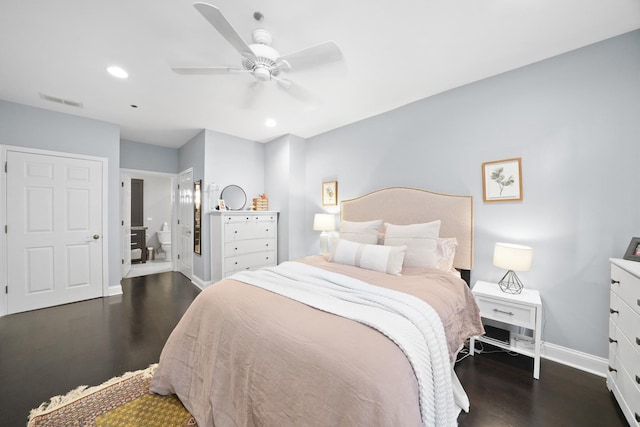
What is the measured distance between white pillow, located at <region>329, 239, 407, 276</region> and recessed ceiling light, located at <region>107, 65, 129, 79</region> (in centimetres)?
276

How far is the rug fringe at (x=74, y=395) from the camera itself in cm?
155

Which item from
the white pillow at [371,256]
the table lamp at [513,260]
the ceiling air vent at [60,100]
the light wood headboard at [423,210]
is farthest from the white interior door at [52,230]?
the table lamp at [513,260]

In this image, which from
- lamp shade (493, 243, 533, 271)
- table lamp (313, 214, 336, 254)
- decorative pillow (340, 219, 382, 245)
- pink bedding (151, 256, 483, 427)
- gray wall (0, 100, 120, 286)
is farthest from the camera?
table lamp (313, 214, 336, 254)

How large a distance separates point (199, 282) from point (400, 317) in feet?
12.7

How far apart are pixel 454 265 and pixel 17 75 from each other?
4896 millimetres

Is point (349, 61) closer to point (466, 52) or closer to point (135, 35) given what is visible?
point (466, 52)

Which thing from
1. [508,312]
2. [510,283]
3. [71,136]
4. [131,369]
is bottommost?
[131,369]

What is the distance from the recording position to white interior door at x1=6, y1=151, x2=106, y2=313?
3049mm

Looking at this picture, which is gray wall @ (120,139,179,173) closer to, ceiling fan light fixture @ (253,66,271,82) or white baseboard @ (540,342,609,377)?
ceiling fan light fixture @ (253,66,271,82)

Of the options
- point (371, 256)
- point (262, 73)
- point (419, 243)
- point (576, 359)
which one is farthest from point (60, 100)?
point (576, 359)

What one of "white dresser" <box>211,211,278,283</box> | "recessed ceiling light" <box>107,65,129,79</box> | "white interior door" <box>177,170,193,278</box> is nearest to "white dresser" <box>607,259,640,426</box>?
"white dresser" <box>211,211,278,283</box>

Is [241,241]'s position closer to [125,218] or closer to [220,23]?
[125,218]

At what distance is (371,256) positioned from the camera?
2.32m

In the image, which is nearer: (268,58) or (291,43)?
(268,58)
